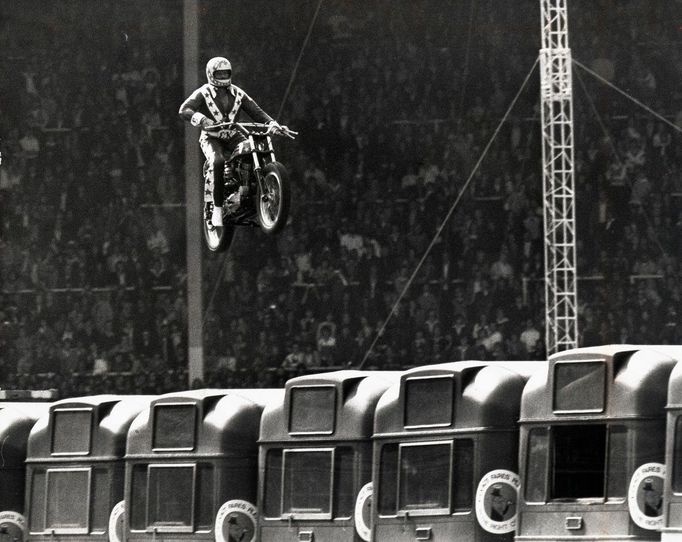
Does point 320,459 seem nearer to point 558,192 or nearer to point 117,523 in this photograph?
point 117,523

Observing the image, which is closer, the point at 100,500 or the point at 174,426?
the point at 174,426

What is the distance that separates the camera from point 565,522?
1127cm

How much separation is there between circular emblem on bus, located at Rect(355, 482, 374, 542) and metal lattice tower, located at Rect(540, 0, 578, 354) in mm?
8321

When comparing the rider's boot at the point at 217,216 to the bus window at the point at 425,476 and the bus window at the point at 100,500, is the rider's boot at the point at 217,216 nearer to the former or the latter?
the bus window at the point at 425,476

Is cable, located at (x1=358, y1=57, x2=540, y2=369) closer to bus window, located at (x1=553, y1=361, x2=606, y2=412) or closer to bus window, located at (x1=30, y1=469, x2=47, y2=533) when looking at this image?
bus window, located at (x1=30, y1=469, x2=47, y2=533)

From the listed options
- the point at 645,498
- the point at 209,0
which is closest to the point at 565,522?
the point at 645,498

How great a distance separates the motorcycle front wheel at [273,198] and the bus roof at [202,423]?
165cm

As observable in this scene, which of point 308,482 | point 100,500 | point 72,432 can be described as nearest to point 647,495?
point 308,482

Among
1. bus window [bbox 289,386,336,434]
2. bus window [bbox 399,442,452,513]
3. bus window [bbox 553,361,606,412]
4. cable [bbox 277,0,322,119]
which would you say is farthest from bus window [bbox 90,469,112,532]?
cable [bbox 277,0,322,119]

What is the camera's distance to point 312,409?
1283 centimetres

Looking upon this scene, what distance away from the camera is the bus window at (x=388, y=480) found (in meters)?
12.3

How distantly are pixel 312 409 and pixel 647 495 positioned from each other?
317 centimetres

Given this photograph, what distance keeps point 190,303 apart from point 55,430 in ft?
32.7

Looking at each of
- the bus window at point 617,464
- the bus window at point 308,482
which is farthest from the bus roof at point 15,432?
the bus window at point 617,464
